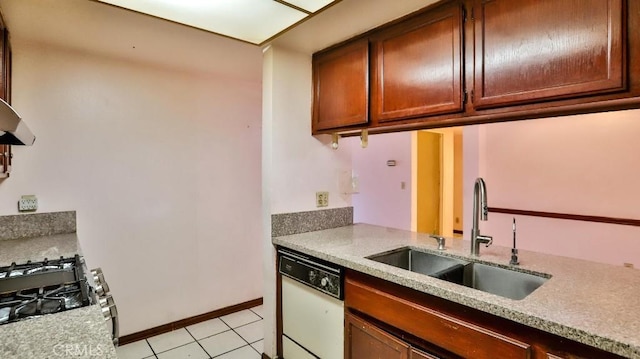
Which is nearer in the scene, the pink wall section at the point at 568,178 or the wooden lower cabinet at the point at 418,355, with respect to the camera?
the wooden lower cabinet at the point at 418,355

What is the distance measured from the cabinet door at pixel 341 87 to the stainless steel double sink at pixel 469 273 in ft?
2.58

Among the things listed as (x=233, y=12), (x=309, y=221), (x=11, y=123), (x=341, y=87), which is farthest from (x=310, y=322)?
(x=233, y=12)

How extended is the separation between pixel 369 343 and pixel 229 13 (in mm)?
1721

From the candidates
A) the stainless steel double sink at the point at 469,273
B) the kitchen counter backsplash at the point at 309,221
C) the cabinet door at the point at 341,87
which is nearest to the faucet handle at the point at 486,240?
the stainless steel double sink at the point at 469,273

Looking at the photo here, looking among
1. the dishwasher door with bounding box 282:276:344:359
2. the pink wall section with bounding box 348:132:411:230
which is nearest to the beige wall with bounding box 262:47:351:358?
the dishwasher door with bounding box 282:276:344:359

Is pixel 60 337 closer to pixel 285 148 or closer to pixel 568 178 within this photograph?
pixel 285 148

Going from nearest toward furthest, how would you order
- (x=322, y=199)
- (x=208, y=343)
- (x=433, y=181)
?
(x=322, y=199) < (x=208, y=343) < (x=433, y=181)

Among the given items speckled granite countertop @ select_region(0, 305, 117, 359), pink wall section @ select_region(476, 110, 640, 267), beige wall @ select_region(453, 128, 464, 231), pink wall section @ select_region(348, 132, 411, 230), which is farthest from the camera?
beige wall @ select_region(453, 128, 464, 231)

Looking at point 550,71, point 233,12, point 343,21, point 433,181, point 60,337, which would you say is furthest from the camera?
point 433,181

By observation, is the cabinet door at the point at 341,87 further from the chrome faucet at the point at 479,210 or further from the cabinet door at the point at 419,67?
the chrome faucet at the point at 479,210

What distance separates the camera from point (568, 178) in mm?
3365

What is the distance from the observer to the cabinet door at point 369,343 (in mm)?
1327

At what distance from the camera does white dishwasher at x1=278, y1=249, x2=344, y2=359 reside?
1623mm

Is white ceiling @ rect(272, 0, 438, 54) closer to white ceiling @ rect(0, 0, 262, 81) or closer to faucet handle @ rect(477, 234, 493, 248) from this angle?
white ceiling @ rect(0, 0, 262, 81)
